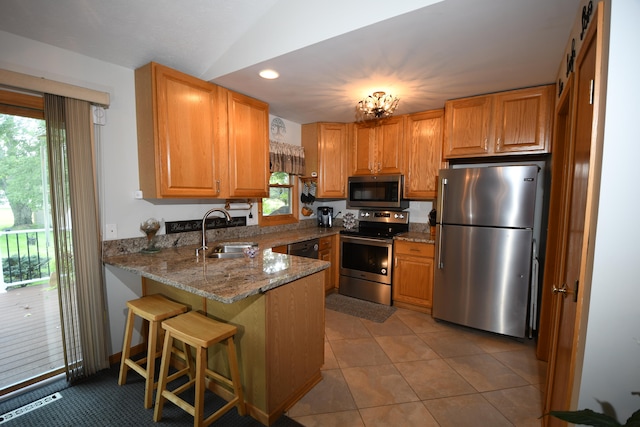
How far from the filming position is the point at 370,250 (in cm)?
344

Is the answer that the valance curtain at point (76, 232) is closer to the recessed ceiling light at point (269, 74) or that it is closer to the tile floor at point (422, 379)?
the recessed ceiling light at point (269, 74)

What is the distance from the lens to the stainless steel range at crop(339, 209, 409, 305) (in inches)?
132

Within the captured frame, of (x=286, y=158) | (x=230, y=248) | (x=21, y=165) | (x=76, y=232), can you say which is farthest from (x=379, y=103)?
(x=21, y=165)

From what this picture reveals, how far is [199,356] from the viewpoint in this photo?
149 centimetres

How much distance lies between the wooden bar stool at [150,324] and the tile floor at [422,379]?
2.96 ft

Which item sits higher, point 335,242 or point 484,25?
point 484,25

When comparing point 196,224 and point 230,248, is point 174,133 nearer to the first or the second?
point 196,224

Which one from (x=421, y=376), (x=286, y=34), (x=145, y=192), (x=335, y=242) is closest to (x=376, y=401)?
(x=421, y=376)

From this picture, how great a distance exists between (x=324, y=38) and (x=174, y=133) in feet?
4.45

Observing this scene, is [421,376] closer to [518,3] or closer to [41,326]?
[518,3]

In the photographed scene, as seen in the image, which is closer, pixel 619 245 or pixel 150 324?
pixel 619 245

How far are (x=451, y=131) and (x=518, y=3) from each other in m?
1.56

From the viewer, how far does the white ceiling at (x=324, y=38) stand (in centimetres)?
157

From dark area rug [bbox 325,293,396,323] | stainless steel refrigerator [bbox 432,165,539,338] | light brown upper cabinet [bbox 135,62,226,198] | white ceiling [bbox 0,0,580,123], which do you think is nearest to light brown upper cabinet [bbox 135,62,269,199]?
light brown upper cabinet [bbox 135,62,226,198]
